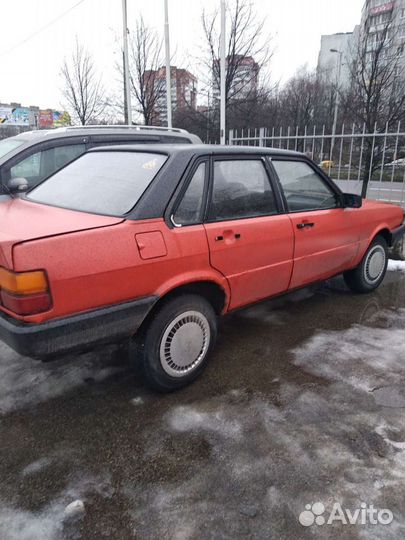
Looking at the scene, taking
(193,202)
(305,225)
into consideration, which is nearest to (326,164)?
(305,225)

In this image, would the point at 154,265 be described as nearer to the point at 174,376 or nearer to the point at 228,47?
the point at 174,376

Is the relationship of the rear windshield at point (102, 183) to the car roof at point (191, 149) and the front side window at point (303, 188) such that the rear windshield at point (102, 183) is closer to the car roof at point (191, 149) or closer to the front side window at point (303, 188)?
the car roof at point (191, 149)

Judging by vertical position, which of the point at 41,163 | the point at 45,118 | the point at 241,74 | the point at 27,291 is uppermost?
the point at 45,118

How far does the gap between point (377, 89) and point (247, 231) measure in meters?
7.80

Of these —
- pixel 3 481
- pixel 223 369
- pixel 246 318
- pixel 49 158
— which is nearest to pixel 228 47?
pixel 49 158

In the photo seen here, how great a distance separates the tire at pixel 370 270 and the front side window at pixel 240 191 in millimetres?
1843

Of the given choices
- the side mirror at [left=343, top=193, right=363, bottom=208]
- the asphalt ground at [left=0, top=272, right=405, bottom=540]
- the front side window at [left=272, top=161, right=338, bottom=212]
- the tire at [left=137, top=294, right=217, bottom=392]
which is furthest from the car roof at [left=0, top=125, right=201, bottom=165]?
the tire at [left=137, top=294, right=217, bottom=392]

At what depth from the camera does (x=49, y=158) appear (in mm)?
5480

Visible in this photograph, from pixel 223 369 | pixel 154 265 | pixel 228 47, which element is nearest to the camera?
pixel 154 265

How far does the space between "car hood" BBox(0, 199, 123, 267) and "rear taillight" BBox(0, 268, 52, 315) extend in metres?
0.10

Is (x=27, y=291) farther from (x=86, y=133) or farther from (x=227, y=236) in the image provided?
(x=86, y=133)

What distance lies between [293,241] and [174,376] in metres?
1.60

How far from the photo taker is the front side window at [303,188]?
12.6 feet

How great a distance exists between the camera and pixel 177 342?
2969mm
